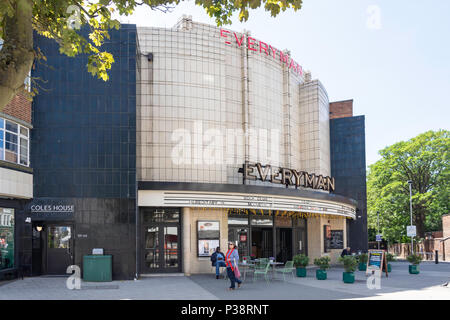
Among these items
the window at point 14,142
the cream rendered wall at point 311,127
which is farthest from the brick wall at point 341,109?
the window at point 14,142

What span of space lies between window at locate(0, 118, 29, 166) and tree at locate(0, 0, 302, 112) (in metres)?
9.77

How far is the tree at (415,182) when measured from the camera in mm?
49719

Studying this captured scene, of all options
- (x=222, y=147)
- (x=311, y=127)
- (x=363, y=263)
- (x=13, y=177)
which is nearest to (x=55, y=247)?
(x=13, y=177)

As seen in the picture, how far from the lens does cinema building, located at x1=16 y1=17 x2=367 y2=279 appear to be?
66.9 feet

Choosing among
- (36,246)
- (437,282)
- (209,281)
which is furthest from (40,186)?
(437,282)

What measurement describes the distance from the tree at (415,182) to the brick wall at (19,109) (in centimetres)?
3997

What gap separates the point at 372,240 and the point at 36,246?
205 ft

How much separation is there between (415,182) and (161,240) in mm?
37130

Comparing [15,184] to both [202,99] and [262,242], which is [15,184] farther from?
[262,242]

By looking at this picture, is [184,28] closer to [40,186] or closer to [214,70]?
[214,70]

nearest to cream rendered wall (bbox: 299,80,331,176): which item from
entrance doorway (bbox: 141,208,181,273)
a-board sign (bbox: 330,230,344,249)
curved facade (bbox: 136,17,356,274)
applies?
curved facade (bbox: 136,17,356,274)

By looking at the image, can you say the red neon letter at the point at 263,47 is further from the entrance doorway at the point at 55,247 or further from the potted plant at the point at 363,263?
the entrance doorway at the point at 55,247

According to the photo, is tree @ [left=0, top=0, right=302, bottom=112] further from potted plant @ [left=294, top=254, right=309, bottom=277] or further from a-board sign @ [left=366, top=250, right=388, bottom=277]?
a-board sign @ [left=366, top=250, right=388, bottom=277]

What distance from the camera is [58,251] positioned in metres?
20.8
